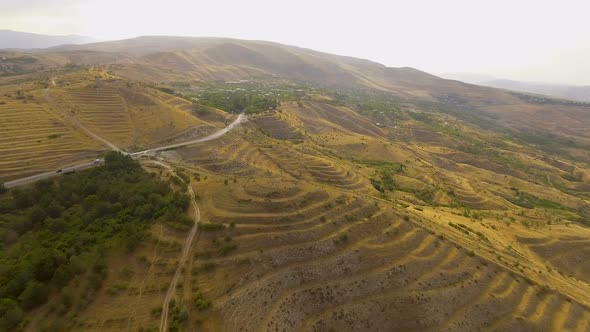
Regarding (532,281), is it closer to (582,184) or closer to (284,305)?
(284,305)

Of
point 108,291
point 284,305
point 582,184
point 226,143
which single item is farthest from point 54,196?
point 582,184

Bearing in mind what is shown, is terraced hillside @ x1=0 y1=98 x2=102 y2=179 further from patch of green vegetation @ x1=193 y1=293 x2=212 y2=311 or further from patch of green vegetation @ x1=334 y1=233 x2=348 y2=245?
patch of green vegetation @ x1=334 y1=233 x2=348 y2=245

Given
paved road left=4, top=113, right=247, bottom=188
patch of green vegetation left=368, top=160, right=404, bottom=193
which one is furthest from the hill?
paved road left=4, top=113, right=247, bottom=188

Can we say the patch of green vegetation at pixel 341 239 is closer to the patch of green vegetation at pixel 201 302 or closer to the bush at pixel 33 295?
the patch of green vegetation at pixel 201 302

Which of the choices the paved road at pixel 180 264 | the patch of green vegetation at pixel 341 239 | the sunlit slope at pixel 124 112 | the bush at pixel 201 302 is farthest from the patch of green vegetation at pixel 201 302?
the sunlit slope at pixel 124 112

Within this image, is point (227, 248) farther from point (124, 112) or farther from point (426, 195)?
point (124, 112)

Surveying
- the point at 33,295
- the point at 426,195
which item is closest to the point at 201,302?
the point at 33,295

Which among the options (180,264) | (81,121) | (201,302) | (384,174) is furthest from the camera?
(384,174)

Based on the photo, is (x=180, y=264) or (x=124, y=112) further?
(x=124, y=112)

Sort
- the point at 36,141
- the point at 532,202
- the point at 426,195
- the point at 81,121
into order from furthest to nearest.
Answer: the point at 532,202 → the point at 81,121 → the point at 426,195 → the point at 36,141
